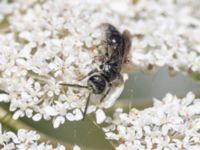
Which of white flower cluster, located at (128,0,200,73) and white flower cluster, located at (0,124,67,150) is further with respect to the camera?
white flower cluster, located at (128,0,200,73)

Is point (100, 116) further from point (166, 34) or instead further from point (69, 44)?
point (166, 34)

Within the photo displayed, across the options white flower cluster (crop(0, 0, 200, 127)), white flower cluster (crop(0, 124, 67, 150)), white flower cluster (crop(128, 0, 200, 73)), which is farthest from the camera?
white flower cluster (crop(128, 0, 200, 73))

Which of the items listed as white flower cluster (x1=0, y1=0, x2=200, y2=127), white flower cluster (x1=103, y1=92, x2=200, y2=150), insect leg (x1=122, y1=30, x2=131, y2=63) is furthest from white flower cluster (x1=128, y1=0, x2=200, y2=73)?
white flower cluster (x1=103, y1=92, x2=200, y2=150)

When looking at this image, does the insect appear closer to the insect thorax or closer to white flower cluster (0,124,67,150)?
the insect thorax

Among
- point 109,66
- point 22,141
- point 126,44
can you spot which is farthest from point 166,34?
point 22,141

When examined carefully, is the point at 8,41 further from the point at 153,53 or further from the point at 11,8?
the point at 153,53

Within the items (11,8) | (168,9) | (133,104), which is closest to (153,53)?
(133,104)
